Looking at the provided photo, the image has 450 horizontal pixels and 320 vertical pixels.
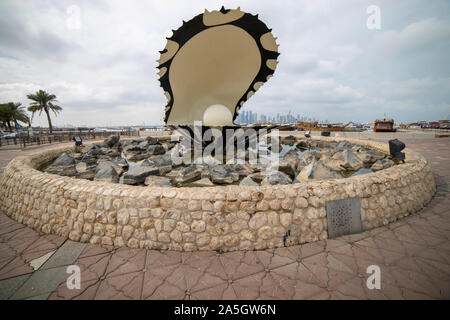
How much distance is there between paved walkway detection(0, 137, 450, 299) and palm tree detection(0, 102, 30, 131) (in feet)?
165

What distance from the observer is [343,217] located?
3.48 meters

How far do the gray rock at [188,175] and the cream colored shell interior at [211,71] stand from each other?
16.2ft

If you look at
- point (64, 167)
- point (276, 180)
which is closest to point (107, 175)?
point (64, 167)

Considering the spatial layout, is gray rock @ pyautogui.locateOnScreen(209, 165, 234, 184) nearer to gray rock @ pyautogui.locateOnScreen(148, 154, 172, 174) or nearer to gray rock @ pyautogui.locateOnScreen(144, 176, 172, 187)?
gray rock @ pyautogui.locateOnScreen(144, 176, 172, 187)

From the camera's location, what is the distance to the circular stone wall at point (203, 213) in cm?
318

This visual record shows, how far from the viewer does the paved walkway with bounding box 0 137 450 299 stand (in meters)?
2.42

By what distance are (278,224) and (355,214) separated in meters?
1.57

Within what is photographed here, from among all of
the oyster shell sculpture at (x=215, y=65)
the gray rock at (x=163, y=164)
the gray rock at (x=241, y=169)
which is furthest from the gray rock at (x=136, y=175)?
the oyster shell sculpture at (x=215, y=65)

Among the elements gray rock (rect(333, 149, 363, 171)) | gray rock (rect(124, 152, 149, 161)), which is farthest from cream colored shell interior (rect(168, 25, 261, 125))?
gray rock (rect(333, 149, 363, 171))

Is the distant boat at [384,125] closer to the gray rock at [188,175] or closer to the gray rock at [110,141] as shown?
the gray rock at [188,175]

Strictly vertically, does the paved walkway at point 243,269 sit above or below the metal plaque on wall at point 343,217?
below
